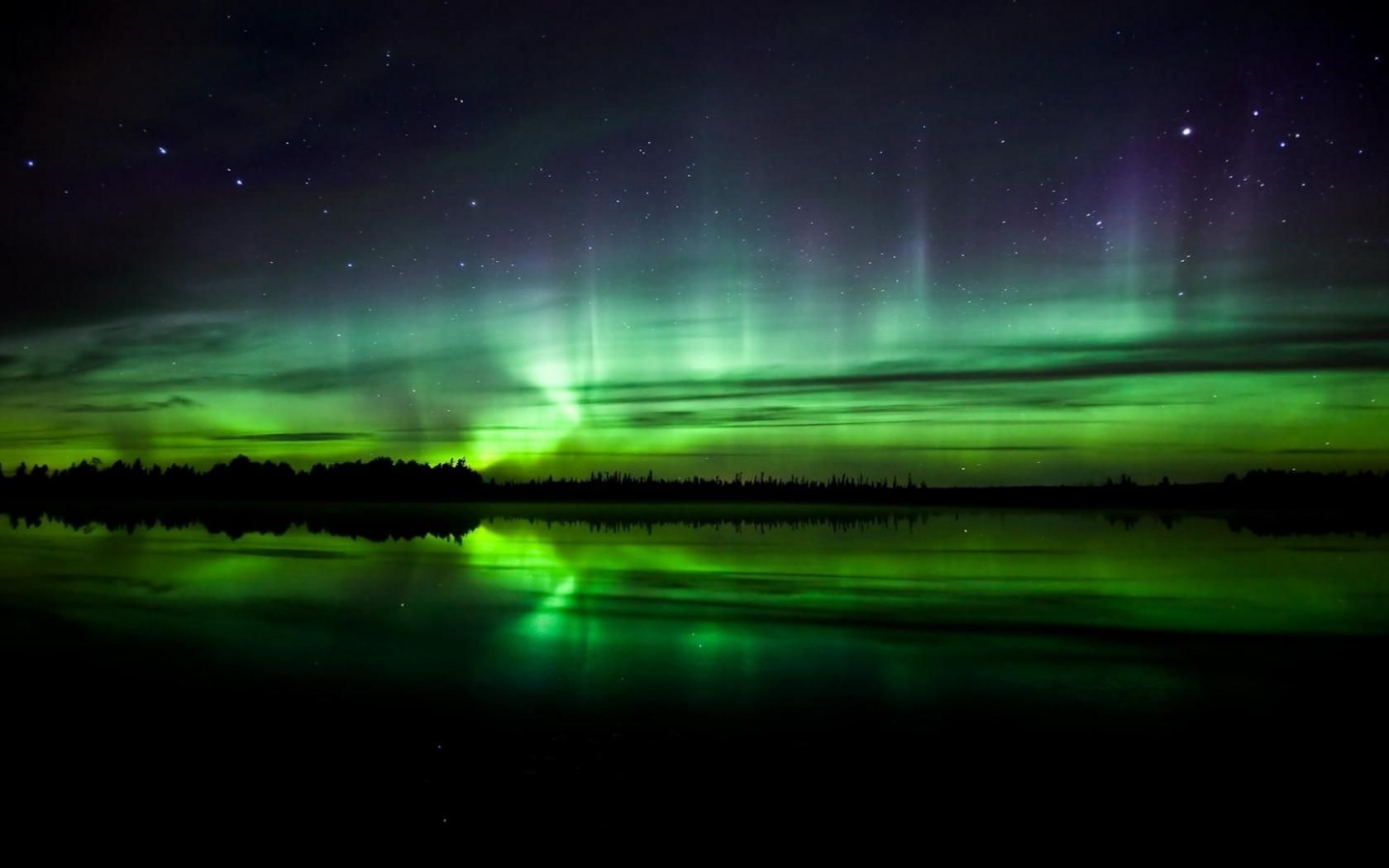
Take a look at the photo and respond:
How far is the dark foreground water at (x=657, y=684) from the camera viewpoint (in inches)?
262

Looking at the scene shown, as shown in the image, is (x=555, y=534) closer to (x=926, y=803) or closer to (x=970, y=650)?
(x=970, y=650)

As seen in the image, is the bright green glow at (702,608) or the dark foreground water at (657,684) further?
the bright green glow at (702,608)

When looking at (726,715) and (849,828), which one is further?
Result: (726,715)

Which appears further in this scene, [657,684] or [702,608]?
[702,608]

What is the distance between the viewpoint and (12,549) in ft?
82.8

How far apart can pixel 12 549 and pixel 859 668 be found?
2537cm

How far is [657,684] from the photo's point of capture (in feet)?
30.6

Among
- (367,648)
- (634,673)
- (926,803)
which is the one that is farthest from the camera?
(367,648)

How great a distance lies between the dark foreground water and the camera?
6.66 metres

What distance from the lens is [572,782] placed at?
6.38m

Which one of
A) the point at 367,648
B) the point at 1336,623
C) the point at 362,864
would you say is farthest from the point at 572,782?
Answer: the point at 1336,623

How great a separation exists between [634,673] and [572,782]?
3.38 meters

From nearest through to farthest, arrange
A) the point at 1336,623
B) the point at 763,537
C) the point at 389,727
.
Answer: the point at 389,727 → the point at 1336,623 → the point at 763,537

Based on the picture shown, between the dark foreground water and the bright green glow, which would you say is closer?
the dark foreground water
